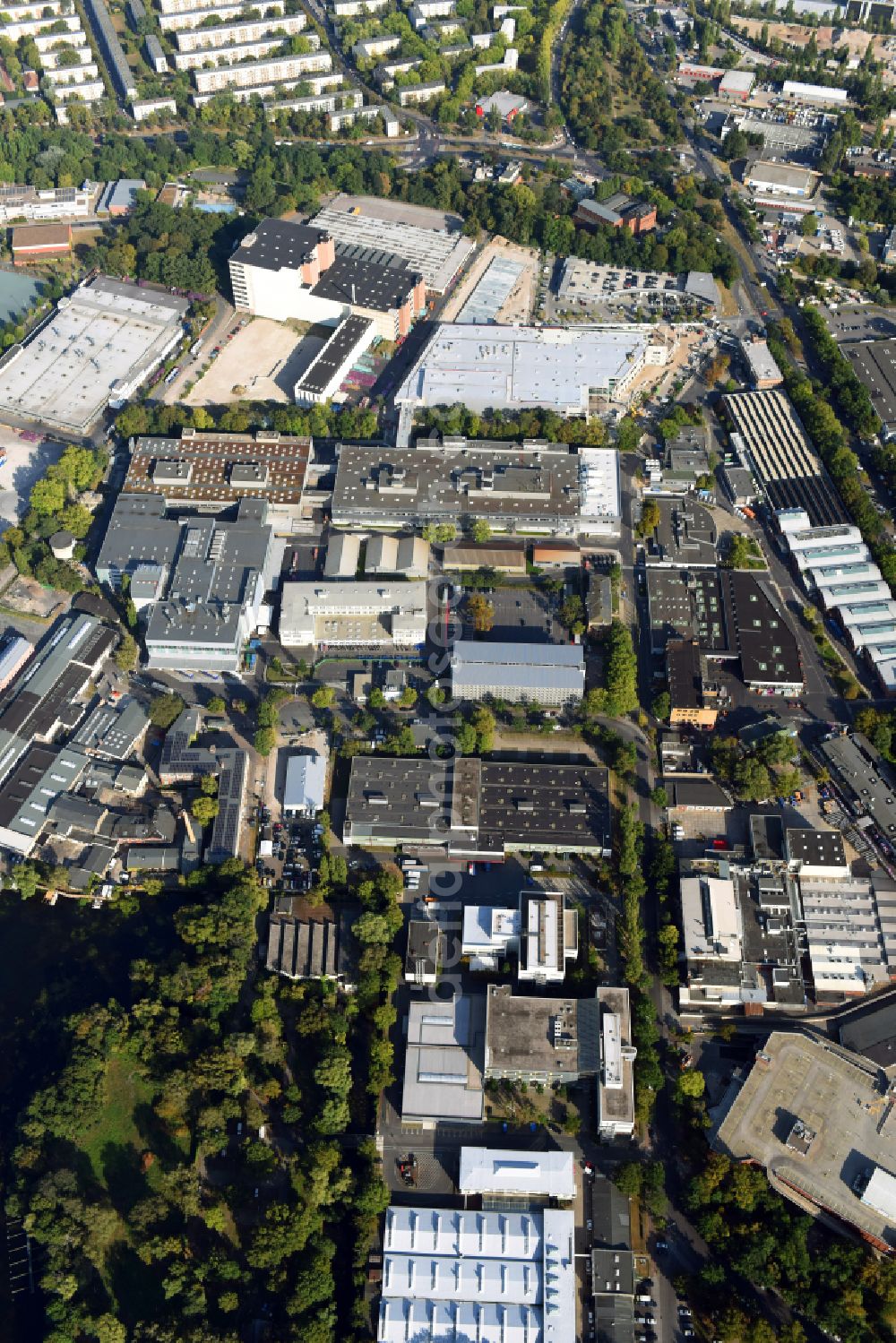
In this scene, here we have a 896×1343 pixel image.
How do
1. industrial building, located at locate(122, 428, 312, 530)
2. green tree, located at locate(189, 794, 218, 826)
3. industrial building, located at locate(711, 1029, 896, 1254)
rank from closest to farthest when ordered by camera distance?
industrial building, located at locate(711, 1029, 896, 1254) → green tree, located at locate(189, 794, 218, 826) → industrial building, located at locate(122, 428, 312, 530)

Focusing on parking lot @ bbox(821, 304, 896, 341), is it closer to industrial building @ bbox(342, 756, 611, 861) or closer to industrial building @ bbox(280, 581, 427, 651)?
industrial building @ bbox(280, 581, 427, 651)

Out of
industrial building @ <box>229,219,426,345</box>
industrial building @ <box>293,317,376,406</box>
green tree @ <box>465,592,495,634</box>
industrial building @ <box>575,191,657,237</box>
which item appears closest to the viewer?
green tree @ <box>465,592,495,634</box>

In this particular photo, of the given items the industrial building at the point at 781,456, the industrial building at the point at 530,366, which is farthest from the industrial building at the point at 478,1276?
the industrial building at the point at 530,366

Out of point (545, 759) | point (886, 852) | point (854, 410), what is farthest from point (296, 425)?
point (886, 852)

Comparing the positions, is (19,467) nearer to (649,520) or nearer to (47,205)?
(47,205)

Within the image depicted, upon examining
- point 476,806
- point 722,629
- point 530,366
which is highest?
point 530,366

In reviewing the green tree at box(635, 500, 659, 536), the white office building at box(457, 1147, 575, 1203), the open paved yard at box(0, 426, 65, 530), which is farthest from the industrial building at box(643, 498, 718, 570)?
the open paved yard at box(0, 426, 65, 530)

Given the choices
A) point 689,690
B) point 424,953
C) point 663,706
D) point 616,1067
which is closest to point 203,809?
point 424,953
